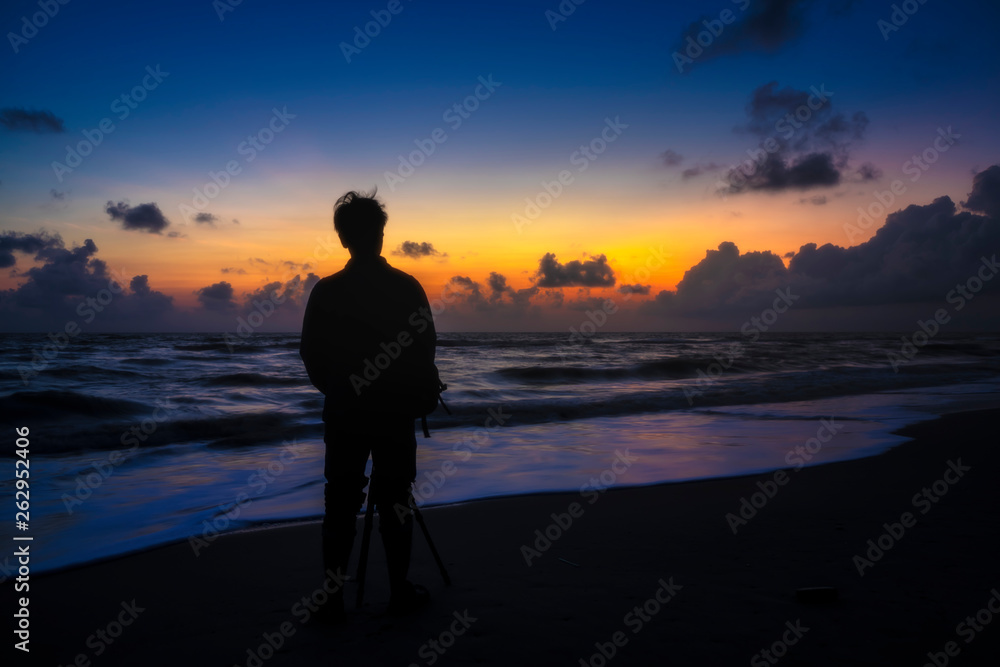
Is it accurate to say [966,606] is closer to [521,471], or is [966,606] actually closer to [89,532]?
[521,471]

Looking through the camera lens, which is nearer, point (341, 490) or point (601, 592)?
point (341, 490)

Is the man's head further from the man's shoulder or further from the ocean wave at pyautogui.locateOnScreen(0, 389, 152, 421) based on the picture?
the ocean wave at pyautogui.locateOnScreen(0, 389, 152, 421)

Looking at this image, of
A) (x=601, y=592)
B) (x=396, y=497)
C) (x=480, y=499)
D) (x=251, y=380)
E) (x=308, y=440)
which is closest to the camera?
(x=396, y=497)

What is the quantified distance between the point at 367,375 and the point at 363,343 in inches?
6.7

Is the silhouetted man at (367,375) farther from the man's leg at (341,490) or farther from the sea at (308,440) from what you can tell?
the sea at (308,440)

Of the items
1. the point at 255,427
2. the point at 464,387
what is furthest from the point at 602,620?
the point at 464,387

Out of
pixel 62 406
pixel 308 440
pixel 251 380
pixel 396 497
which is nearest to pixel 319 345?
pixel 396 497

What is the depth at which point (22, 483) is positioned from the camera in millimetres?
6695

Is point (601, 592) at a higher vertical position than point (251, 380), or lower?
lower

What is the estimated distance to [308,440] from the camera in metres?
9.95

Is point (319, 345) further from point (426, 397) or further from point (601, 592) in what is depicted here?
point (601, 592)

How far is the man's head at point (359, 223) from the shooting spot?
3012 mm

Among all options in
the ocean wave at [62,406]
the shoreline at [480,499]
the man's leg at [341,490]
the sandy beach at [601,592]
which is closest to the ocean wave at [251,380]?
the ocean wave at [62,406]

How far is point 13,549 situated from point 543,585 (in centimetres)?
430
